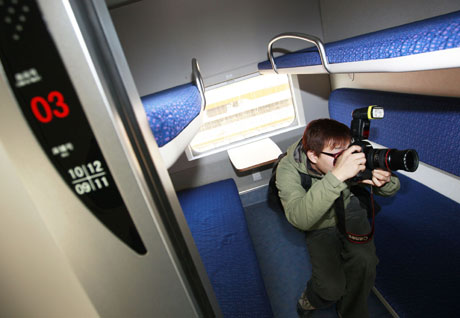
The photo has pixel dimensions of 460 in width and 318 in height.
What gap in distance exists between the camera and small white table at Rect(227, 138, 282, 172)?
2420 mm

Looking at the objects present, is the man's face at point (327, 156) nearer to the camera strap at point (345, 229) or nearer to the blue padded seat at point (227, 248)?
the camera strap at point (345, 229)

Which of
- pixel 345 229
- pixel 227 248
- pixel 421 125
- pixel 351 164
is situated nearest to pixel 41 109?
pixel 351 164

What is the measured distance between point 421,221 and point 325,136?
0.90 metres

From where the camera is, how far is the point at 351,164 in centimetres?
110

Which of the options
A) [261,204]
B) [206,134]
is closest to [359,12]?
[206,134]

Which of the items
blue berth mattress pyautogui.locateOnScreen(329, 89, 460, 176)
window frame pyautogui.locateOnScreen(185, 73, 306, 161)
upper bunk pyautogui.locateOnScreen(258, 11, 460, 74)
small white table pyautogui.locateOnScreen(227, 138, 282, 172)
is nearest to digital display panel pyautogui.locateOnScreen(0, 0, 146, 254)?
upper bunk pyautogui.locateOnScreen(258, 11, 460, 74)

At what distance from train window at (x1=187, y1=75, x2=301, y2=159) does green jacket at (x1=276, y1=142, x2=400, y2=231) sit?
1247 millimetres

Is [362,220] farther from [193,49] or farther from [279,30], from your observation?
[193,49]

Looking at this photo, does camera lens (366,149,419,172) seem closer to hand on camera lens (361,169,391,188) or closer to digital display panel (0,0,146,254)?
hand on camera lens (361,169,391,188)

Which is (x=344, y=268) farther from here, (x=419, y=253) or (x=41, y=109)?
(x=41, y=109)

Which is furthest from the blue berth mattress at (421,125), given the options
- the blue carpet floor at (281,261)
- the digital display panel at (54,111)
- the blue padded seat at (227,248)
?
the digital display panel at (54,111)

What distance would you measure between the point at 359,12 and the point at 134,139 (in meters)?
2.10

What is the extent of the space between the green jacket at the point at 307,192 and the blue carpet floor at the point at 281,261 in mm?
618

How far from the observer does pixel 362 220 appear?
4.80ft
